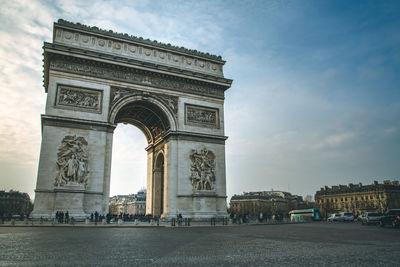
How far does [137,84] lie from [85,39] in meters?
5.11

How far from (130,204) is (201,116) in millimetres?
95725

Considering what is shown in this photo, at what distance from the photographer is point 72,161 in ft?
69.8

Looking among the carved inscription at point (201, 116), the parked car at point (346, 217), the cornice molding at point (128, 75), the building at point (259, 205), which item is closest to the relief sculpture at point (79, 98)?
the cornice molding at point (128, 75)

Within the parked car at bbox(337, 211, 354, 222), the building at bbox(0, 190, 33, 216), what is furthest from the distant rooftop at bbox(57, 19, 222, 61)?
the building at bbox(0, 190, 33, 216)

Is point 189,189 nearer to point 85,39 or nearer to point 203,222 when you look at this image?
point 203,222

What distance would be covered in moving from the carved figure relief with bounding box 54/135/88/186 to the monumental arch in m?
0.06

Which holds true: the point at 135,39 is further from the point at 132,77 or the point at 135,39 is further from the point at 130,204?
the point at 130,204

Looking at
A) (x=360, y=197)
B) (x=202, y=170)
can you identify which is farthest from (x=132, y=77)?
(x=360, y=197)

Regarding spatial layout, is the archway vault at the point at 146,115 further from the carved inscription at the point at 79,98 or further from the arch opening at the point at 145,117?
the carved inscription at the point at 79,98

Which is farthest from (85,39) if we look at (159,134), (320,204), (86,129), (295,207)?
(295,207)

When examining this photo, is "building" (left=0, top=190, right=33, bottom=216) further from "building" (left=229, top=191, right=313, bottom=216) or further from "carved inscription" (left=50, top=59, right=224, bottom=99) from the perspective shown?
"carved inscription" (left=50, top=59, right=224, bottom=99)

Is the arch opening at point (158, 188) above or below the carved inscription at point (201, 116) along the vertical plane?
below

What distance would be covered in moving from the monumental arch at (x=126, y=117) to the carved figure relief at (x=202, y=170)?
0.08m

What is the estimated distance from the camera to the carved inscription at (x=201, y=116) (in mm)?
26812
